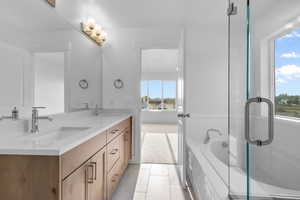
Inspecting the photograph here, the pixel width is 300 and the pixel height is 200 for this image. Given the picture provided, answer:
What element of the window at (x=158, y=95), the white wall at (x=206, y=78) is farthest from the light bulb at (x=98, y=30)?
the window at (x=158, y=95)

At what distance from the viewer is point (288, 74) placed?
4.87 ft

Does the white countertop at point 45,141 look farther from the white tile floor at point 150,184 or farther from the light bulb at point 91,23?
the light bulb at point 91,23

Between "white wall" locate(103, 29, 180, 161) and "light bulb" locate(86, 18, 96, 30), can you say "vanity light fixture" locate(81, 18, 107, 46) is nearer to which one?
"light bulb" locate(86, 18, 96, 30)

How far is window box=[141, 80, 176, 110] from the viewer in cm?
805

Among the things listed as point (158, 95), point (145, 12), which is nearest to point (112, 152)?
point (145, 12)

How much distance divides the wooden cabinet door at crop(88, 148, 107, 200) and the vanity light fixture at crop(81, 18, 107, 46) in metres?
1.89

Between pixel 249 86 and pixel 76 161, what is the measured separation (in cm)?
121

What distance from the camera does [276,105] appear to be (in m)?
1.53

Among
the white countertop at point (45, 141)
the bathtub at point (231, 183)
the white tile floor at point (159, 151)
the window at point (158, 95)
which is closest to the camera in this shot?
the white countertop at point (45, 141)

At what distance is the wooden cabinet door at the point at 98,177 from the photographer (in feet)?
4.43

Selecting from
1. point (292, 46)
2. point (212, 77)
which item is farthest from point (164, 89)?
point (292, 46)

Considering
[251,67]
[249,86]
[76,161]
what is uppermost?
[251,67]

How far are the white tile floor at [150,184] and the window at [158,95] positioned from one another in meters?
5.43

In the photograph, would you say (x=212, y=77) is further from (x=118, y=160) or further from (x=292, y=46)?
(x=118, y=160)
